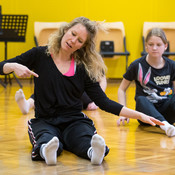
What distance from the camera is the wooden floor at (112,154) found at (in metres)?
1.46

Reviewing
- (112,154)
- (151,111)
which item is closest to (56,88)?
(112,154)

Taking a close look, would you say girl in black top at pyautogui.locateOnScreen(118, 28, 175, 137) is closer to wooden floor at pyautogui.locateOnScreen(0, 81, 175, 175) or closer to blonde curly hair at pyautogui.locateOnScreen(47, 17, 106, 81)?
wooden floor at pyautogui.locateOnScreen(0, 81, 175, 175)

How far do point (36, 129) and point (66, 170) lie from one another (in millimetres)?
379

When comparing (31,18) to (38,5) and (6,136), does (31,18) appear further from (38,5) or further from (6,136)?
(6,136)

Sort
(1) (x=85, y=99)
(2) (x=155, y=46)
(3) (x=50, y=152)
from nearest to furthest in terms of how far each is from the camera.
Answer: (3) (x=50, y=152) → (2) (x=155, y=46) → (1) (x=85, y=99)

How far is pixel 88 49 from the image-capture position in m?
1.96

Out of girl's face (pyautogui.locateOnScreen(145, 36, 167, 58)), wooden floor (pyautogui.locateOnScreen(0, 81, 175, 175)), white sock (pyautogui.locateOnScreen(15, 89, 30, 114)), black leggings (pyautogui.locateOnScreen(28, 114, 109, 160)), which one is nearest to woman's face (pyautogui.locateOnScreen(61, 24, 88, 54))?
black leggings (pyautogui.locateOnScreen(28, 114, 109, 160))

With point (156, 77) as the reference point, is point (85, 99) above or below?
below

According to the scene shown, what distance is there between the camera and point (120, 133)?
7.45ft

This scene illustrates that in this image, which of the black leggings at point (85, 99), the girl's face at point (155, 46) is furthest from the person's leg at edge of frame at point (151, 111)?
the black leggings at point (85, 99)

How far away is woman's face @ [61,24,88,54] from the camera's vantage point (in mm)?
1856

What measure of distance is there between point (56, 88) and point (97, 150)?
0.45m

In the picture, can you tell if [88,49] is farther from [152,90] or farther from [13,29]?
[13,29]

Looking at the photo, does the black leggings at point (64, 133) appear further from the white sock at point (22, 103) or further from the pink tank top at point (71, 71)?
the white sock at point (22, 103)
